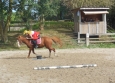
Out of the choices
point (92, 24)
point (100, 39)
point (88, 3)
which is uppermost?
point (88, 3)

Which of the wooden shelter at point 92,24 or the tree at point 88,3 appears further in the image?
the tree at point 88,3

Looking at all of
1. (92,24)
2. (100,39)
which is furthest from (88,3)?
(100,39)

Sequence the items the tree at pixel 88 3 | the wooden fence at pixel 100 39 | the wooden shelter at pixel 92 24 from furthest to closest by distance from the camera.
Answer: the tree at pixel 88 3 → the wooden shelter at pixel 92 24 → the wooden fence at pixel 100 39

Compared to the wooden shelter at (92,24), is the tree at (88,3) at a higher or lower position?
higher

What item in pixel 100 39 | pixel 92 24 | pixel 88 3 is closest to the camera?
pixel 100 39

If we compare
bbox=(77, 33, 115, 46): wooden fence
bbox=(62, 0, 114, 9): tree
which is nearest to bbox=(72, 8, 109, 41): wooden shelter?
bbox=(77, 33, 115, 46): wooden fence

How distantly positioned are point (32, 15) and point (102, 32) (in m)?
7.30

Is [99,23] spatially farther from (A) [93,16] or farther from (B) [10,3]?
(B) [10,3]

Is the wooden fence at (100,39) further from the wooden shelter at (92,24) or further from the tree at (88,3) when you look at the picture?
the tree at (88,3)

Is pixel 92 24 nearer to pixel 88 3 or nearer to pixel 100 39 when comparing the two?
pixel 100 39

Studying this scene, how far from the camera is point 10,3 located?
23500mm

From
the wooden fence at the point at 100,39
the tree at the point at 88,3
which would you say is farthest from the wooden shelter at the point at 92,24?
the tree at the point at 88,3

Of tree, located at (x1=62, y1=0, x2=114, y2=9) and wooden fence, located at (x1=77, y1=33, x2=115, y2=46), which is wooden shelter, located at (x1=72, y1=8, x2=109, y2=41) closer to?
wooden fence, located at (x1=77, y1=33, x2=115, y2=46)

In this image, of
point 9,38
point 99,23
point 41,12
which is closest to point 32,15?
point 41,12
